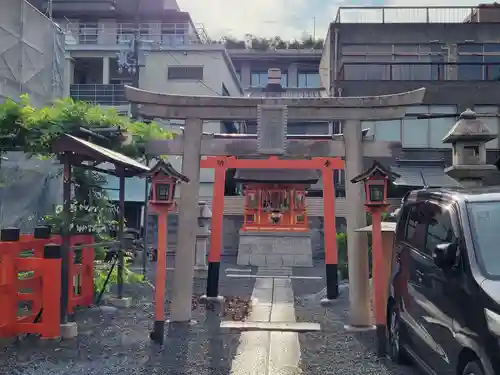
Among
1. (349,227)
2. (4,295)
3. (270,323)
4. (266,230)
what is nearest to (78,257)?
(4,295)

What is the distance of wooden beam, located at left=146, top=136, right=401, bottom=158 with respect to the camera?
8930 mm

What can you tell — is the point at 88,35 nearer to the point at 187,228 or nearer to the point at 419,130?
A: the point at 419,130

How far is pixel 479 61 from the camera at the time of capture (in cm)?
2581

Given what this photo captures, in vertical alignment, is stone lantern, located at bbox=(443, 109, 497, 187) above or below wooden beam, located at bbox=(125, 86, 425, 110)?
below

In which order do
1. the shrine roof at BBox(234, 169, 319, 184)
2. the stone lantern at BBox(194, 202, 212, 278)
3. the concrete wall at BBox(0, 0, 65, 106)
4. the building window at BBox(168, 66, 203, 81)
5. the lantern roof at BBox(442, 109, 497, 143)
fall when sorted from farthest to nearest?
the building window at BBox(168, 66, 203, 81) < the shrine roof at BBox(234, 169, 319, 184) < the stone lantern at BBox(194, 202, 212, 278) < the concrete wall at BBox(0, 0, 65, 106) < the lantern roof at BBox(442, 109, 497, 143)

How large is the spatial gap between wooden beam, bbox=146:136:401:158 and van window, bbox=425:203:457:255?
3169 millimetres

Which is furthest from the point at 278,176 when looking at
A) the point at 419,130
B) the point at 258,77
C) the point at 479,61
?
the point at 258,77

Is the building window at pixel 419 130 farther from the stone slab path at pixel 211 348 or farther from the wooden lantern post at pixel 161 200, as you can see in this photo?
the wooden lantern post at pixel 161 200

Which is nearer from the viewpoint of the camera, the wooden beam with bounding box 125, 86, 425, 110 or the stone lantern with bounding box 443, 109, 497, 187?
the wooden beam with bounding box 125, 86, 425, 110

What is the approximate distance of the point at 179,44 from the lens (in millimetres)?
30719

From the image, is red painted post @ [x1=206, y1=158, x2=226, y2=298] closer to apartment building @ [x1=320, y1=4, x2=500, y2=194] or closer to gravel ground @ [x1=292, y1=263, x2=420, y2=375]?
gravel ground @ [x1=292, y1=263, x2=420, y2=375]

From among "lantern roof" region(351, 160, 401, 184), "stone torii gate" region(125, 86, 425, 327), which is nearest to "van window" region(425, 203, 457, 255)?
"lantern roof" region(351, 160, 401, 184)

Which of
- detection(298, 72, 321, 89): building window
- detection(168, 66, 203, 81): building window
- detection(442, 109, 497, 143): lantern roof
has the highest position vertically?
detection(298, 72, 321, 89): building window

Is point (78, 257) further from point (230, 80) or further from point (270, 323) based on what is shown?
point (230, 80)
